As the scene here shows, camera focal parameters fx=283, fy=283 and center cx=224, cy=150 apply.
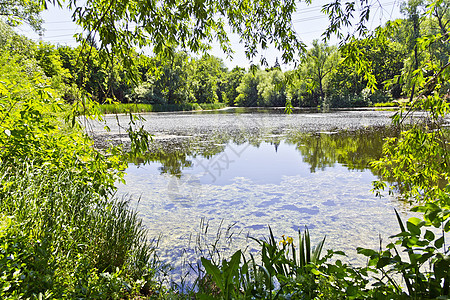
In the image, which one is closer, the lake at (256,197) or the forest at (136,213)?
the forest at (136,213)

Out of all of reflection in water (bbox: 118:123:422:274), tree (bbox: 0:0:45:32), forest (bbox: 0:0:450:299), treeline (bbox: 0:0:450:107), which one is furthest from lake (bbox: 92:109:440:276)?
tree (bbox: 0:0:45:32)

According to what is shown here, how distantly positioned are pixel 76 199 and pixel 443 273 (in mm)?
2792

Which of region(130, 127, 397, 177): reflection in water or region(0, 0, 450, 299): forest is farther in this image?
region(130, 127, 397, 177): reflection in water

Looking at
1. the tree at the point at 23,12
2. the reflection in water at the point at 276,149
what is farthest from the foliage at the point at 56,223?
the tree at the point at 23,12

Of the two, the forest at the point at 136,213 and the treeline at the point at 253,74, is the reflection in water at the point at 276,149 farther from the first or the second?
the forest at the point at 136,213

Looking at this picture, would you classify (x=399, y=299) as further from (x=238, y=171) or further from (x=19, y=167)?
(x=238, y=171)

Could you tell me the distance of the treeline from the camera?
246 centimetres

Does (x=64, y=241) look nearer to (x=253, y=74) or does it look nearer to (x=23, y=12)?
(x=253, y=74)

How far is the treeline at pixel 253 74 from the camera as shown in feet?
8.05

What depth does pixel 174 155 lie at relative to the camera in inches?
349

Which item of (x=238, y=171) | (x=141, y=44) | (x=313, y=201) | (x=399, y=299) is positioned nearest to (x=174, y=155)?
(x=238, y=171)

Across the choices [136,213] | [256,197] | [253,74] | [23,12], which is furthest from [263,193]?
[23,12]

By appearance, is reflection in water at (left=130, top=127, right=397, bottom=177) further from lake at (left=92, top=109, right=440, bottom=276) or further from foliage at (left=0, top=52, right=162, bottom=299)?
foliage at (left=0, top=52, right=162, bottom=299)

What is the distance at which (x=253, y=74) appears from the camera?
392cm
